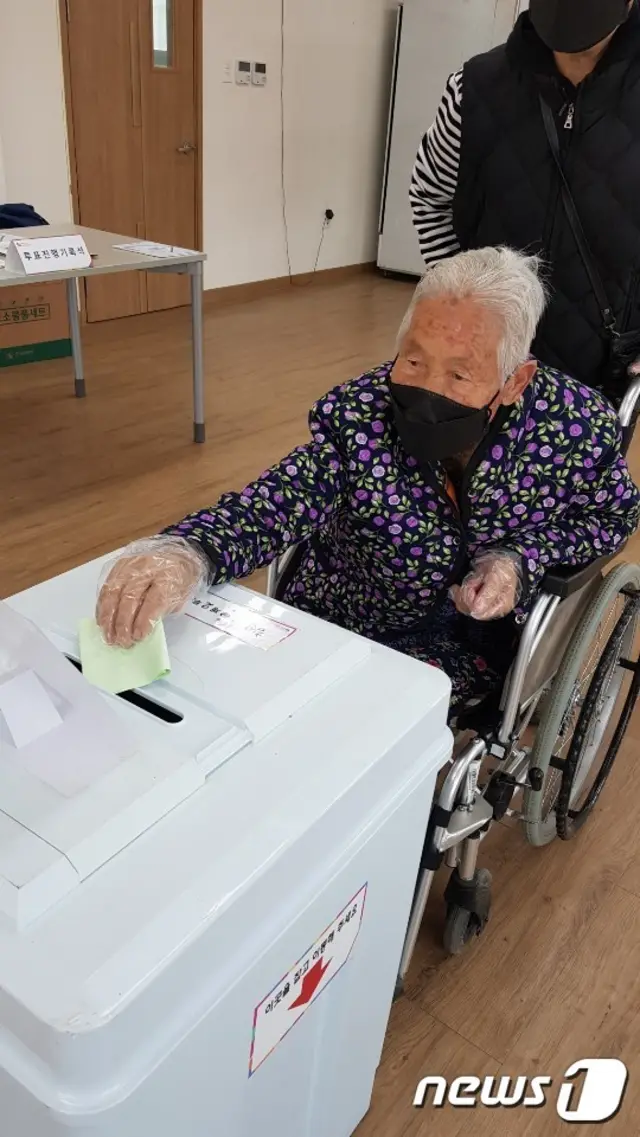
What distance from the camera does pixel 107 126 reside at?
4.39 meters

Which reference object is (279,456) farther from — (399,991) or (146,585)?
(146,585)

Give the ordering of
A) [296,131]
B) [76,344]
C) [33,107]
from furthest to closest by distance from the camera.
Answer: [296,131] → [33,107] → [76,344]

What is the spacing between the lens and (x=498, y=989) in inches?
52.9

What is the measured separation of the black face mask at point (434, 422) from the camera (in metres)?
1.05

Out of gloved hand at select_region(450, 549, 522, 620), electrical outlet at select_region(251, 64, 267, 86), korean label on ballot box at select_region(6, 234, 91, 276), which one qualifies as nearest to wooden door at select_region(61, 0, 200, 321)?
electrical outlet at select_region(251, 64, 267, 86)

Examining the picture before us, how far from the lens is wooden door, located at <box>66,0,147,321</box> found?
415cm

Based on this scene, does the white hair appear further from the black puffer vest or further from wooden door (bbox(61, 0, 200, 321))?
wooden door (bbox(61, 0, 200, 321))

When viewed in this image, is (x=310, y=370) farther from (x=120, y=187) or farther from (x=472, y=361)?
(x=472, y=361)

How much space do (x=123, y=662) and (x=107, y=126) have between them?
4.40 m

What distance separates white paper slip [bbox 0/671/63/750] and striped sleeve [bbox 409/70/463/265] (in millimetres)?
1095

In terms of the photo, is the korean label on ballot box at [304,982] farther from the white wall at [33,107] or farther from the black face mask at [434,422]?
the white wall at [33,107]

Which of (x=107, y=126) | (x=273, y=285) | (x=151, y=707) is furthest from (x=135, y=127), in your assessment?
(x=151, y=707)

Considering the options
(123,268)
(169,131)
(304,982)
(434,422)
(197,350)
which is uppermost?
(169,131)

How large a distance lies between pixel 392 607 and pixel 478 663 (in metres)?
0.16
